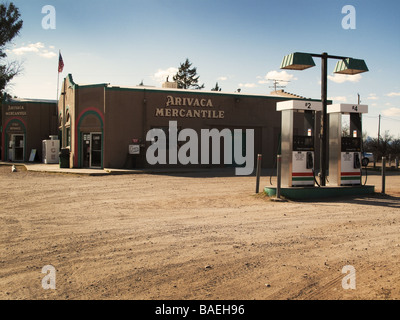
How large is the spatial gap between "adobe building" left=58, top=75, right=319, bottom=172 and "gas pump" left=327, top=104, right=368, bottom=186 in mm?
10651

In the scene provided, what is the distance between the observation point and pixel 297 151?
12578 mm

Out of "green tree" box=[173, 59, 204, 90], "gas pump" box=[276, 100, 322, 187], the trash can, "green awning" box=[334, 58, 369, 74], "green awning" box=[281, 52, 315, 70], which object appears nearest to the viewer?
"green awning" box=[281, 52, 315, 70]

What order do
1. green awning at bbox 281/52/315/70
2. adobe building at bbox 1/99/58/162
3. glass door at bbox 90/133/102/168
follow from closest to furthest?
green awning at bbox 281/52/315/70 → glass door at bbox 90/133/102/168 → adobe building at bbox 1/99/58/162

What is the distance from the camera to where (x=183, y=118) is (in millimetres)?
24391

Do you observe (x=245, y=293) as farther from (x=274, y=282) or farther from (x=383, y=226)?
(x=383, y=226)

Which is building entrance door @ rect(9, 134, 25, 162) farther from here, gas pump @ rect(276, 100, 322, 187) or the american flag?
gas pump @ rect(276, 100, 322, 187)

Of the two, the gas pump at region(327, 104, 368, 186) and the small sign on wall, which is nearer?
the gas pump at region(327, 104, 368, 186)

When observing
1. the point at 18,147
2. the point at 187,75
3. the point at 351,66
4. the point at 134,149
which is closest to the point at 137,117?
the point at 134,149

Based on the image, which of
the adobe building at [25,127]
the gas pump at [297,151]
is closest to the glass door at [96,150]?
the adobe building at [25,127]

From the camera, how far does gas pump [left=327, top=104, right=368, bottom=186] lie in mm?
13305

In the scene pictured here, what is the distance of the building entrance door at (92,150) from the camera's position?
23641mm

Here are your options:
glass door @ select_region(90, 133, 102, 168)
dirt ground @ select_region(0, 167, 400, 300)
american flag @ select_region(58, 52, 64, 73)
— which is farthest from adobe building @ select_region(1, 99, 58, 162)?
dirt ground @ select_region(0, 167, 400, 300)

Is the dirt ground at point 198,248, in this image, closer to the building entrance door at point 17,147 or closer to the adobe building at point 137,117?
the adobe building at point 137,117
